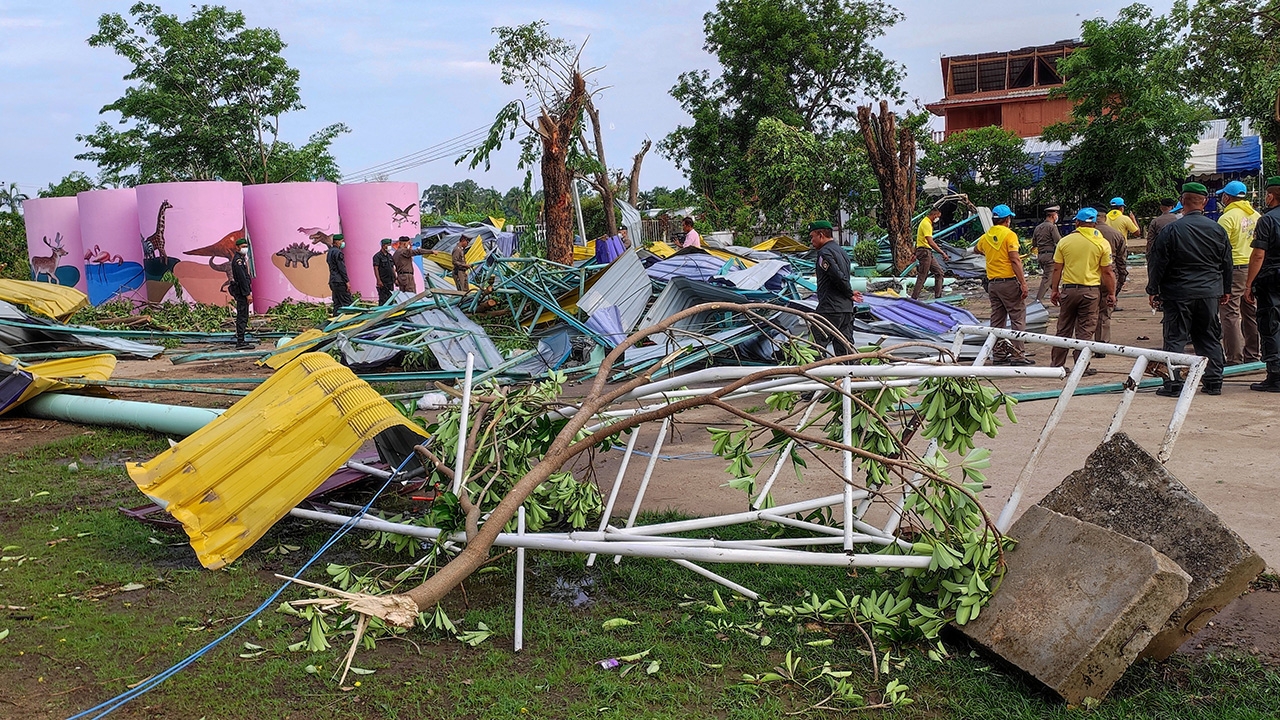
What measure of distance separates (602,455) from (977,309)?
9123 mm

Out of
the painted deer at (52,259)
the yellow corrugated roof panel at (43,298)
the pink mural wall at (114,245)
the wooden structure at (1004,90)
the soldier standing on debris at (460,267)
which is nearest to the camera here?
the yellow corrugated roof panel at (43,298)

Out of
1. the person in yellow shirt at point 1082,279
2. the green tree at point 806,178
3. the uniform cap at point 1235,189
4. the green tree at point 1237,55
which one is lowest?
the person in yellow shirt at point 1082,279

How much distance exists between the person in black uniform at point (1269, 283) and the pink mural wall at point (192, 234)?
18054 mm

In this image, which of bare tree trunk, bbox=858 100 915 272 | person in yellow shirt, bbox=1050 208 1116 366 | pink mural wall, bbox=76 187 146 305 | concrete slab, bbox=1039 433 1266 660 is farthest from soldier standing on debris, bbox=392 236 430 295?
concrete slab, bbox=1039 433 1266 660

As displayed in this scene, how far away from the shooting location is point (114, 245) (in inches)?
799

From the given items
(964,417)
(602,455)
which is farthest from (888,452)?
(602,455)

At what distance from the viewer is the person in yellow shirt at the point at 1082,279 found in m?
8.26

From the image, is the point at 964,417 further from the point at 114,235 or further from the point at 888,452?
the point at 114,235

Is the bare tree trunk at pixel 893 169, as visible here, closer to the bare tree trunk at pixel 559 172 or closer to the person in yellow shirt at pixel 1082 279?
the bare tree trunk at pixel 559 172

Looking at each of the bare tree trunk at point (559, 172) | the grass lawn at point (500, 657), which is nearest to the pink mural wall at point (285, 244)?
the bare tree trunk at point (559, 172)

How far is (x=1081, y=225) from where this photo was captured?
884cm

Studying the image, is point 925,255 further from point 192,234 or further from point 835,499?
point 192,234

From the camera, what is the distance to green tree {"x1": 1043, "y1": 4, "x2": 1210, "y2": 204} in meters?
23.7

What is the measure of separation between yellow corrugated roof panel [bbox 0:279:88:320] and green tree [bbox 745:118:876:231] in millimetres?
15233
